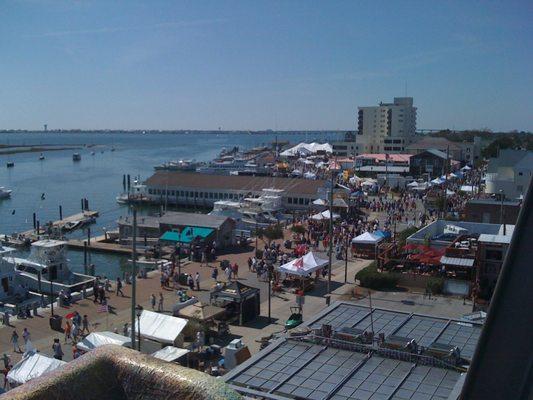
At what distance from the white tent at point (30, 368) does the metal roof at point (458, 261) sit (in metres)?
16.7

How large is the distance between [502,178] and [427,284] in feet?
101

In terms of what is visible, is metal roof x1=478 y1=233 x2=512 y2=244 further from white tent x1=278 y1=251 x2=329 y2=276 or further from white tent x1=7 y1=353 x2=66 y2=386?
white tent x1=7 y1=353 x2=66 y2=386

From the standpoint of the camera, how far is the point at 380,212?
45938 millimetres

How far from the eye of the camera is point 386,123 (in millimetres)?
120375

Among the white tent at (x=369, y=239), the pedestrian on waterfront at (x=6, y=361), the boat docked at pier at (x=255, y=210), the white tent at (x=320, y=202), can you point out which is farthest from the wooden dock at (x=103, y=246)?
the pedestrian on waterfront at (x=6, y=361)

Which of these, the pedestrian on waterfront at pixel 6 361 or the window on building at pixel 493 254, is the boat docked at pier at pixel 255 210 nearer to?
the window on building at pixel 493 254

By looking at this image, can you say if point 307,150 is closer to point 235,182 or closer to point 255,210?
point 235,182

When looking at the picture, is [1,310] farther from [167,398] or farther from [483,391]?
[483,391]

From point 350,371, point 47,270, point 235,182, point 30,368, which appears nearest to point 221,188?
point 235,182

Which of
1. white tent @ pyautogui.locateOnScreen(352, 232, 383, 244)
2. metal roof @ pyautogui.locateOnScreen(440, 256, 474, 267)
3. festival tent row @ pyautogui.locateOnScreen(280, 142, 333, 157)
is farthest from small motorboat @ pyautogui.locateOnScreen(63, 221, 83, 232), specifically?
festival tent row @ pyautogui.locateOnScreen(280, 142, 333, 157)

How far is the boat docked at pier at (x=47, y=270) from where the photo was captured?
93.6ft

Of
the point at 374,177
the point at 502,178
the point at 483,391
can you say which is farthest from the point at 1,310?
the point at 374,177

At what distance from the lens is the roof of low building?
51906 mm

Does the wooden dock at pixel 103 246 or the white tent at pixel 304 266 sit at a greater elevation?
the white tent at pixel 304 266
